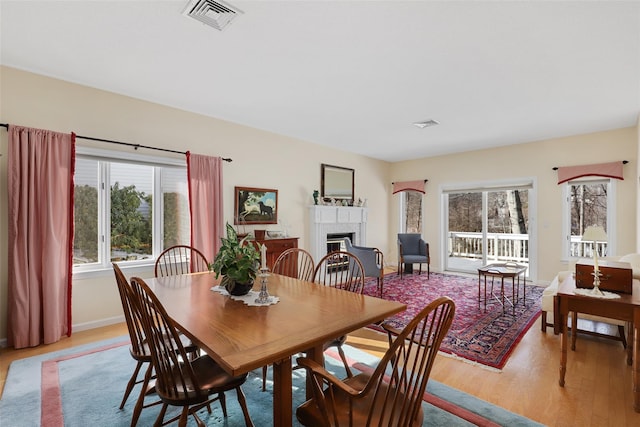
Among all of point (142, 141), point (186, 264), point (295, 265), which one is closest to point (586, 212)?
point (295, 265)

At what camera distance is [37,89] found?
2.98 m

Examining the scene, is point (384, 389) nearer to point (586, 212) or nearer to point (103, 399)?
point (103, 399)

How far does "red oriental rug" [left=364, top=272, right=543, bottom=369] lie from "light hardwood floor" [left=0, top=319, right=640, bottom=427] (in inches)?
5.3

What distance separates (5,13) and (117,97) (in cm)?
134

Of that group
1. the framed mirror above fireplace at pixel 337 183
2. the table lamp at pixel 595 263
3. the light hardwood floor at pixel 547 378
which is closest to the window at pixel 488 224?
the framed mirror above fireplace at pixel 337 183

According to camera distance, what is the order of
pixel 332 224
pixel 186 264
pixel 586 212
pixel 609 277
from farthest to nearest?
1. pixel 332 224
2. pixel 586 212
3. pixel 186 264
4. pixel 609 277

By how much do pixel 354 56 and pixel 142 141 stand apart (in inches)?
102

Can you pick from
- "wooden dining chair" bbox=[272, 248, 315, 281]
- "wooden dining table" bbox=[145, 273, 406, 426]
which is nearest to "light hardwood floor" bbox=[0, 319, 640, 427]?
"wooden dining chair" bbox=[272, 248, 315, 281]

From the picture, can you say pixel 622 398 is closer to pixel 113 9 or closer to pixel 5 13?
pixel 113 9

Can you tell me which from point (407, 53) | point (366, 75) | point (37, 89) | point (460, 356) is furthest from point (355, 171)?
point (37, 89)

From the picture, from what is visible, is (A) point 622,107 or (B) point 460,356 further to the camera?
(A) point 622,107

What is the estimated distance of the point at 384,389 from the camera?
57.4 inches

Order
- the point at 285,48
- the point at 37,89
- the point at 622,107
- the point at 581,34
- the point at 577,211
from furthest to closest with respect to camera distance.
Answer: the point at 577,211 → the point at 622,107 → the point at 37,89 → the point at 285,48 → the point at 581,34

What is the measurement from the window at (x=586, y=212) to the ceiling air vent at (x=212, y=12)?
18.5 ft
